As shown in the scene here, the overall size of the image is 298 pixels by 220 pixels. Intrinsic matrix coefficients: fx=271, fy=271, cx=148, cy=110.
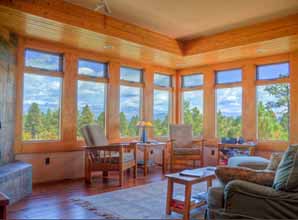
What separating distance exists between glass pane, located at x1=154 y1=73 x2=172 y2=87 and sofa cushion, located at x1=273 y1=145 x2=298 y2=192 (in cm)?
473

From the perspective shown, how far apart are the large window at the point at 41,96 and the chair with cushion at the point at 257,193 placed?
349cm

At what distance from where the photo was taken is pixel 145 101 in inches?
253

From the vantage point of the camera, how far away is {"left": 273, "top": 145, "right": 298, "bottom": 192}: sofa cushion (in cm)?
207

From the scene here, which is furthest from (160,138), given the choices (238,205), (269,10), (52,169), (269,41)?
(238,205)

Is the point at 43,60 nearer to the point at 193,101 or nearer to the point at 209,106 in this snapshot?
the point at 193,101

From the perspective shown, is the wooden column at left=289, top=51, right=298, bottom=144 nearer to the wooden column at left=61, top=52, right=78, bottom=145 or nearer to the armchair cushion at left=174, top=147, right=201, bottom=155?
the armchair cushion at left=174, top=147, right=201, bottom=155

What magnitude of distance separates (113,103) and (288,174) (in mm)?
4170

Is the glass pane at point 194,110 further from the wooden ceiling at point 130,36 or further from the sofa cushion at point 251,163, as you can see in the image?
the sofa cushion at point 251,163

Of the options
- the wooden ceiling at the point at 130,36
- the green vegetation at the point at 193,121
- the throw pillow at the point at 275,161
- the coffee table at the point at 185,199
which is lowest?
the coffee table at the point at 185,199

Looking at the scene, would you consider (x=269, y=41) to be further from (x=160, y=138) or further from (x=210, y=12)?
(x=160, y=138)

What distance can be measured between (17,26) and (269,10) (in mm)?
3827

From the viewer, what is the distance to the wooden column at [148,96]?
643 centimetres

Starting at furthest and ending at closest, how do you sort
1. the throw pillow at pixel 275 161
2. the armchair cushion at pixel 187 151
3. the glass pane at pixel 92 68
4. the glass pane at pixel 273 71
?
the armchair cushion at pixel 187 151
the glass pane at pixel 273 71
the glass pane at pixel 92 68
the throw pillow at pixel 275 161

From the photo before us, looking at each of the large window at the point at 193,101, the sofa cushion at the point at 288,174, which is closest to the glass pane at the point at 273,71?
the large window at the point at 193,101
